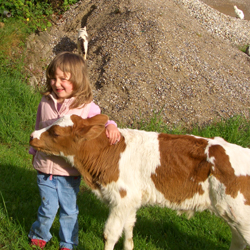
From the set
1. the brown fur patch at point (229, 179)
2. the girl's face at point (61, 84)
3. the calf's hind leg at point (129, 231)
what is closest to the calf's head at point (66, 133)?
the girl's face at point (61, 84)

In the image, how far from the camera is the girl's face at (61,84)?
9.50 feet

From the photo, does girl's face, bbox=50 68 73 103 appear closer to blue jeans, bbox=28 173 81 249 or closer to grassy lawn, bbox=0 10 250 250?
blue jeans, bbox=28 173 81 249

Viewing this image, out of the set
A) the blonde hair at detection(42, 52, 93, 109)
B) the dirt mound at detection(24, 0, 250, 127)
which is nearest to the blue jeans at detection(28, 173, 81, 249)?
the blonde hair at detection(42, 52, 93, 109)

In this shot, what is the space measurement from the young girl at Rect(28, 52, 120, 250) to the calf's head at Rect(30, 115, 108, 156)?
7.1 inches

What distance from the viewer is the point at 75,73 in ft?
9.61

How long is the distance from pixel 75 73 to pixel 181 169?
139 cm

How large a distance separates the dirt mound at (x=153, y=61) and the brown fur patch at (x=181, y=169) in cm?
303

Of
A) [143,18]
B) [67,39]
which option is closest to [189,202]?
[143,18]

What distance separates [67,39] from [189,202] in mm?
7140

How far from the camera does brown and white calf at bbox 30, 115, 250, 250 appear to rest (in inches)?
106

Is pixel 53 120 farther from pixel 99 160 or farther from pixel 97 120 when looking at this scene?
pixel 99 160

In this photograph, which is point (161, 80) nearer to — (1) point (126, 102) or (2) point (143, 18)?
(1) point (126, 102)

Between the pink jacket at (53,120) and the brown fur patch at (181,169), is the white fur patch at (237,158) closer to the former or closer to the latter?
the brown fur patch at (181,169)

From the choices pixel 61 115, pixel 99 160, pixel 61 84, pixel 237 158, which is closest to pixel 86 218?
pixel 99 160
